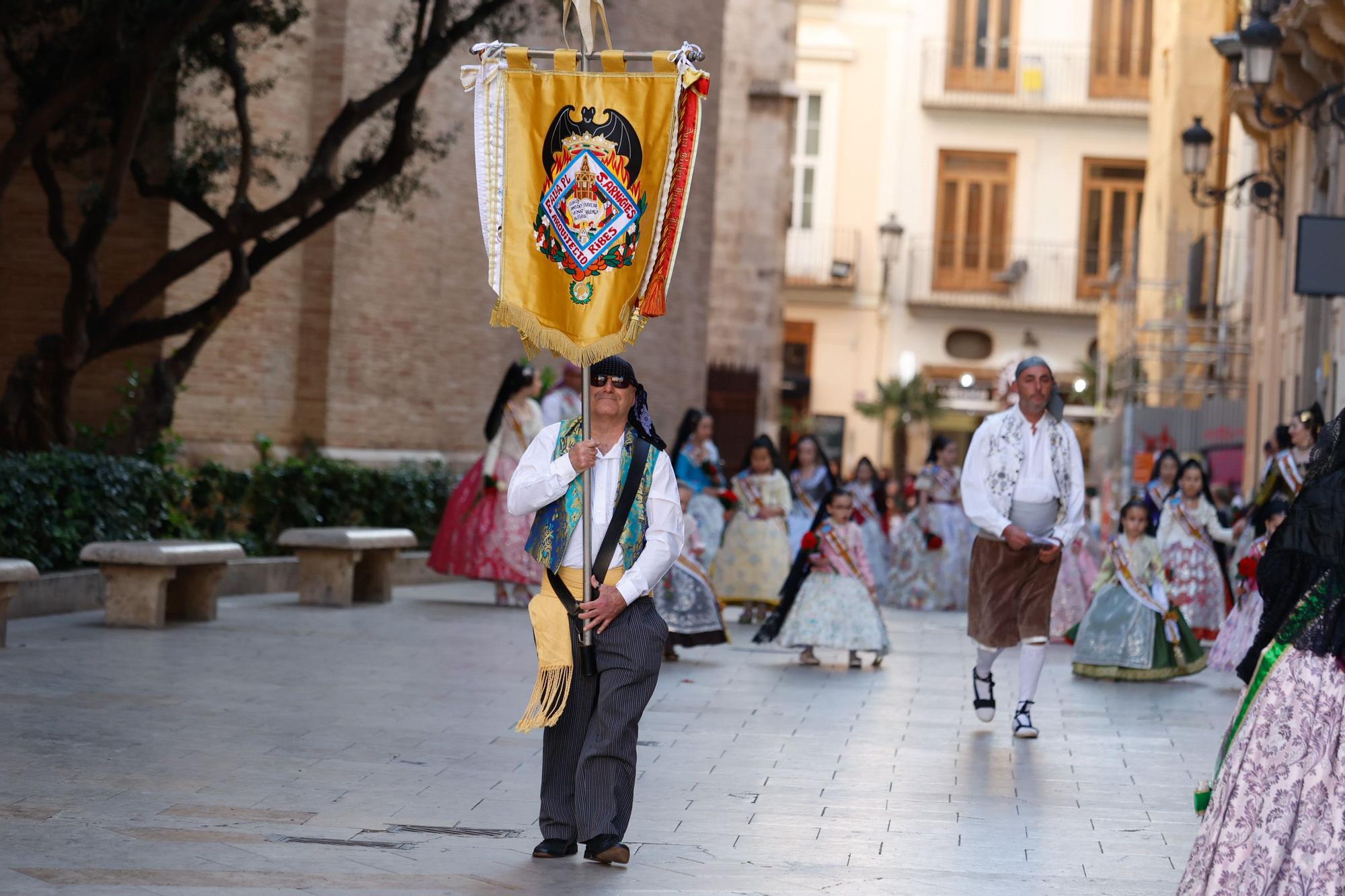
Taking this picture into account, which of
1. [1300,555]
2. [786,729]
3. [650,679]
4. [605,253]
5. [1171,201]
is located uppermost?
[1171,201]

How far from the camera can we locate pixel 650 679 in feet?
22.4

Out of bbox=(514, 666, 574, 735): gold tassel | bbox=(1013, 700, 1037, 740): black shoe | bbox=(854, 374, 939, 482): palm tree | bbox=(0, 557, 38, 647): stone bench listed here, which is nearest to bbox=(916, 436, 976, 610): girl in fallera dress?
bbox=(1013, 700, 1037, 740): black shoe

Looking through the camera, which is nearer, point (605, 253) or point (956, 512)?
point (605, 253)

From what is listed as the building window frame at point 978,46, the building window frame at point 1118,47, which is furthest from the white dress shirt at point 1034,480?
the building window frame at point 1118,47

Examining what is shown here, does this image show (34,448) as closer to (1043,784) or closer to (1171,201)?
(1043,784)

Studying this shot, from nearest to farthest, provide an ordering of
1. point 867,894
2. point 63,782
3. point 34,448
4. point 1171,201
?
point 867,894 → point 63,782 → point 34,448 → point 1171,201

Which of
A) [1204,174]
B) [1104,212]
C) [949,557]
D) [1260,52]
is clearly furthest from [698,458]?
[1104,212]

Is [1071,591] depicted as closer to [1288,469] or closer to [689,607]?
[1288,469]

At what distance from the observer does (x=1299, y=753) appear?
18.6ft

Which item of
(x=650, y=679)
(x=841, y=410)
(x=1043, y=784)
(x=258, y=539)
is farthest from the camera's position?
(x=841, y=410)

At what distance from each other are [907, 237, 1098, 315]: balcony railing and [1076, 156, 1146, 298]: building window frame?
0.35 meters

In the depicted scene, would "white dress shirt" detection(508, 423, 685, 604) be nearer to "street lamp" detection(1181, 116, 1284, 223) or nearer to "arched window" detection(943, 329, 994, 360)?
"street lamp" detection(1181, 116, 1284, 223)

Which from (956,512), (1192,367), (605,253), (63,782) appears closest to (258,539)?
(956,512)

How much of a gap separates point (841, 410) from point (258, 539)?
31.4 m
